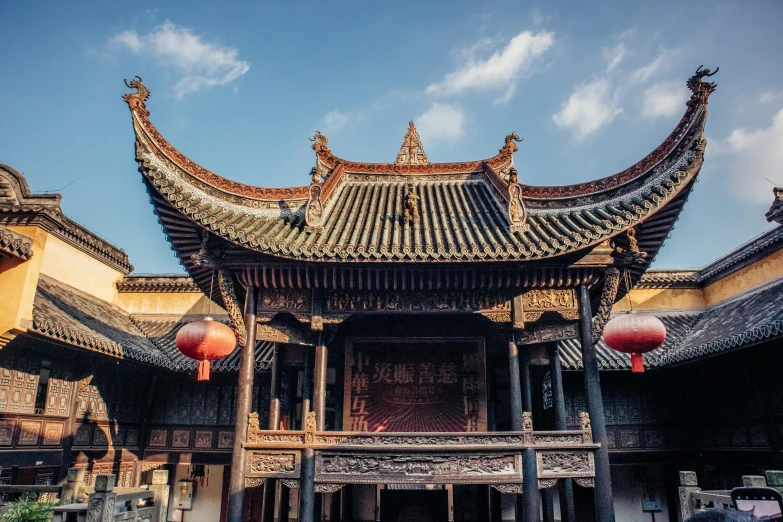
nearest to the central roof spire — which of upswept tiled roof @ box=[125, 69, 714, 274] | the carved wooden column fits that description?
upswept tiled roof @ box=[125, 69, 714, 274]

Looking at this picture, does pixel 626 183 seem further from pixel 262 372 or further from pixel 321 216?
pixel 262 372

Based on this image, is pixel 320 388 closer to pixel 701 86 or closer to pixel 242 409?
pixel 242 409

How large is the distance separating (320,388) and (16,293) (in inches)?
236

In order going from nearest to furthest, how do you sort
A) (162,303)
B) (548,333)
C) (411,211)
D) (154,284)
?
(548,333)
(411,211)
(154,284)
(162,303)

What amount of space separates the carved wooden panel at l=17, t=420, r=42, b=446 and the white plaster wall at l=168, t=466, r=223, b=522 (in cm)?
536

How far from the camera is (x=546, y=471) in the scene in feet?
26.9

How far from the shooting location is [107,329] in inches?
586

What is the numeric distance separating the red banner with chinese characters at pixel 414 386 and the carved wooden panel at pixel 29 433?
22.2 ft

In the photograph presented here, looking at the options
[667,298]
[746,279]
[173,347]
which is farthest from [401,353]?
[667,298]

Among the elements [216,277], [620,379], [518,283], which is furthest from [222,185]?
[620,379]

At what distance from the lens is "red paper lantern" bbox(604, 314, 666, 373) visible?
312 inches

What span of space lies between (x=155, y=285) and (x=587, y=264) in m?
14.9

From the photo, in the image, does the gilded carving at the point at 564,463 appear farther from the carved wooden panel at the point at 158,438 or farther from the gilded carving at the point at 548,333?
the carved wooden panel at the point at 158,438

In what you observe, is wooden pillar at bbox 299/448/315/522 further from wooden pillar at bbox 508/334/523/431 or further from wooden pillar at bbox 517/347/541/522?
wooden pillar at bbox 508/334/523/431
